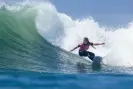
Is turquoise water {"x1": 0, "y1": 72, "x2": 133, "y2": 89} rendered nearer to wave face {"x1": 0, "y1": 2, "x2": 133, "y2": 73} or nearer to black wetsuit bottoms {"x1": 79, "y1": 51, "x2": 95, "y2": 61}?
wave face {"x1": 0, "y1": 2, "x2": 133, "y2": 73}

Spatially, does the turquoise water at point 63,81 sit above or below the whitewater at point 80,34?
below

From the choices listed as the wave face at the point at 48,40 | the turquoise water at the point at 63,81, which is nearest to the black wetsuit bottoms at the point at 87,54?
the wave face at the point at 48,40

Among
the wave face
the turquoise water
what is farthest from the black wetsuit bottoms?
the turquoise water

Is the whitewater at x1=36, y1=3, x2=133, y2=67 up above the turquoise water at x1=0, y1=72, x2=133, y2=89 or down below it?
above

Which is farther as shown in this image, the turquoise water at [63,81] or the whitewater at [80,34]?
the whitewater at [80,34]

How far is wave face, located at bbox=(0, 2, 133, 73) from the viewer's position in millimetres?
14039

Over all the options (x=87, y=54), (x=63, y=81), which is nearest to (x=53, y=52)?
(x=87, y=54)

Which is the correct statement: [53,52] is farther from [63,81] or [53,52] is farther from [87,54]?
[63,81]

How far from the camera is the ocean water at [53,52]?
12.9m

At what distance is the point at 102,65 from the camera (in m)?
14.6

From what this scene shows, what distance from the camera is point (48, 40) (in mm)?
17172

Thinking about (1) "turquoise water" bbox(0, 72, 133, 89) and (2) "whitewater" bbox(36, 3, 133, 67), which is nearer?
(1) "turquoise water" bbox(0, 72, 133, 89)

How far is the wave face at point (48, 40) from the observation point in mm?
14039

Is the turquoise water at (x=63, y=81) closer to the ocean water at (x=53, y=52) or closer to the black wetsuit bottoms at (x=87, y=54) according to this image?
the ocean water at (x=53, y=52)
